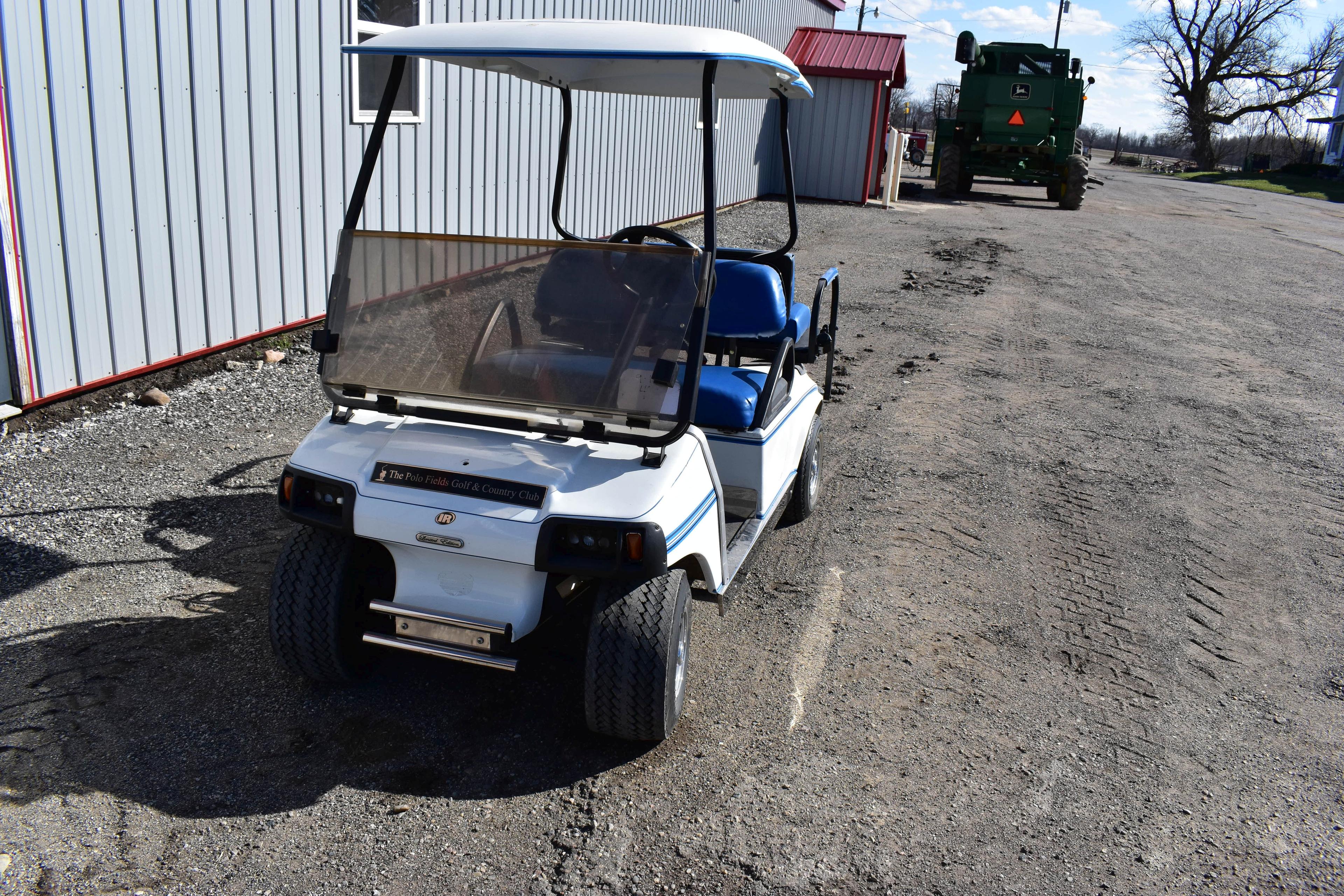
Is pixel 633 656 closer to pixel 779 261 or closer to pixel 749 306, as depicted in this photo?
pixel 749 306

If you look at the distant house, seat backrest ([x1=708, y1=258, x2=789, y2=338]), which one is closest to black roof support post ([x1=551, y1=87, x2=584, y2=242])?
seat backrest ([x1=708, y1=258, x2=789, y2=338])

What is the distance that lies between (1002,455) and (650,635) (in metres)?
4.04

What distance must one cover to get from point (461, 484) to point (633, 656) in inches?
28.6

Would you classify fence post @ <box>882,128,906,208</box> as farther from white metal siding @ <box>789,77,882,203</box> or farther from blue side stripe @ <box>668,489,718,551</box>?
blue side stripe @ <box>668,489,718,551</box>

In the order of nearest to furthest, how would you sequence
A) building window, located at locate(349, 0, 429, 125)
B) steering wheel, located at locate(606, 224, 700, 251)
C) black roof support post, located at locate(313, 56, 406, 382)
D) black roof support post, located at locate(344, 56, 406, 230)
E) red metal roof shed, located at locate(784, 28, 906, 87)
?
black roof support post, located at locate(313, 56, 406, 382), black roof support post, located at locate(344, 56, 406, 230), steering wheel, located at locate(606, 224, 700, 251), building window, located at locate(349, 0, 429, 125), red metal roof shed, located at locate(784, 28, 906, 87)

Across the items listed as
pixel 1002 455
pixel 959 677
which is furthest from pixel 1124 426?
pixel 959 677

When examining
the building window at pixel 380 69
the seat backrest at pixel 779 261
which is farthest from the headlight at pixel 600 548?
the building window at pixel 380 69

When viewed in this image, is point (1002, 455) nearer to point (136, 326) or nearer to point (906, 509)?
point (906, 509)

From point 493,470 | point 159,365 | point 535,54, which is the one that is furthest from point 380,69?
point 493,470

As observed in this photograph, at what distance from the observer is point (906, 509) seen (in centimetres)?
554

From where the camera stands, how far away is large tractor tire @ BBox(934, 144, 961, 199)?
2266 centimetres

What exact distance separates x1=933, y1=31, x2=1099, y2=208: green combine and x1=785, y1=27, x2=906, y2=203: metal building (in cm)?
203

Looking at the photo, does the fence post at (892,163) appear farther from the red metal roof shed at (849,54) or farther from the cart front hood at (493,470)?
the cart front hood at (493,470)

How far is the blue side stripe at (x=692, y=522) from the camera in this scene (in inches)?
123
